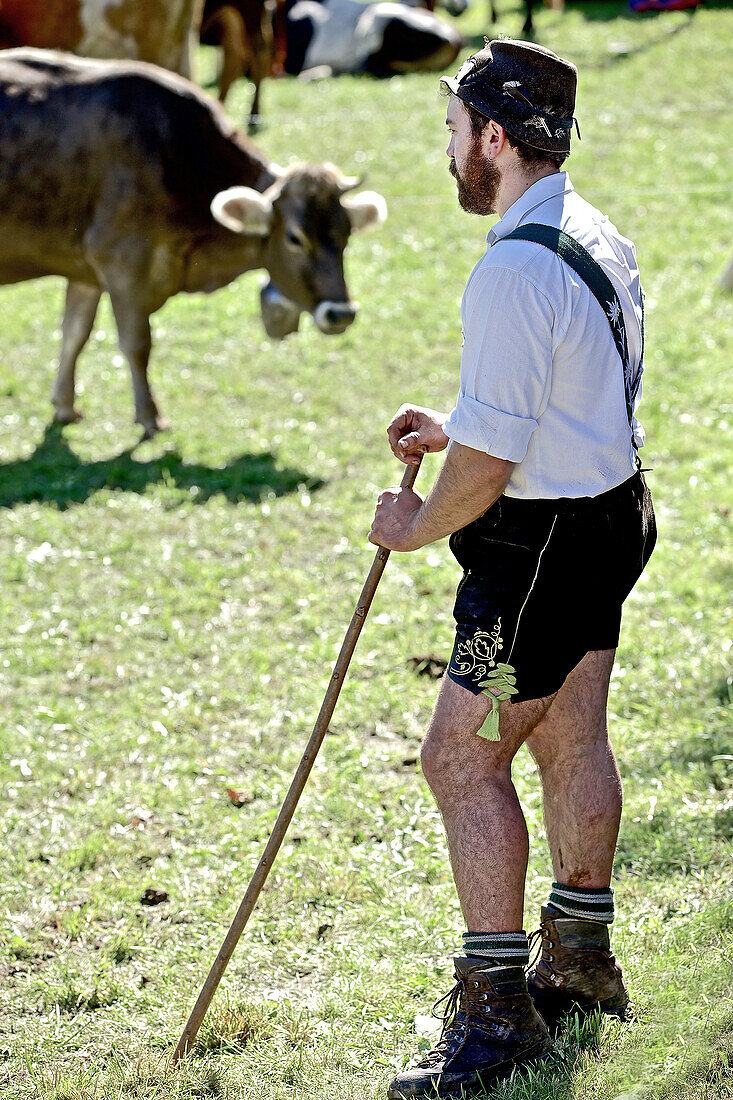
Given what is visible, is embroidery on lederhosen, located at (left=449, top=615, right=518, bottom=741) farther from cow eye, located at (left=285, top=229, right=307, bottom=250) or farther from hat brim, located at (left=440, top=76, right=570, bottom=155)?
cow eye, located at (left=285, top=229, right=307, bottom=250)

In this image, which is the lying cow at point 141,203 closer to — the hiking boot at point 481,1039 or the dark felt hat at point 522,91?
the dark felt hat at point 522,91

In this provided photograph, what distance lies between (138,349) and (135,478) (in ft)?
3.92

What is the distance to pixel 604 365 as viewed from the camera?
2674 mm

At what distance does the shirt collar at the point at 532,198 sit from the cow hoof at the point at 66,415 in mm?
6110

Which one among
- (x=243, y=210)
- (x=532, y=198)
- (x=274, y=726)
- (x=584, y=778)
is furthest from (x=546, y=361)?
(x=243, y=210)

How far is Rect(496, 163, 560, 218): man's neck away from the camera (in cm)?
271

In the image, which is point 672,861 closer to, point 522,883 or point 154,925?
point 522,883

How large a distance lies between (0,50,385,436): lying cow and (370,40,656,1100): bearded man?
535 cm

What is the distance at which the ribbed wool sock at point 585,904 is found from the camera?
10.0 ft

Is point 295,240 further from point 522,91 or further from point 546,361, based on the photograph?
point 546,361

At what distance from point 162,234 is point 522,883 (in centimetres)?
614

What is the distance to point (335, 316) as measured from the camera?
801cm

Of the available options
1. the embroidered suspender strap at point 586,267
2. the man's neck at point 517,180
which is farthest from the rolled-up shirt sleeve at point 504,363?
the man's neck at point 517,180

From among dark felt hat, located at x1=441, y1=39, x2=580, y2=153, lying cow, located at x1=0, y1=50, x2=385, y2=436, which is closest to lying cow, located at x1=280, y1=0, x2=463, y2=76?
lying cow, located at x1=0, y1=50, x2=385, y2=436
